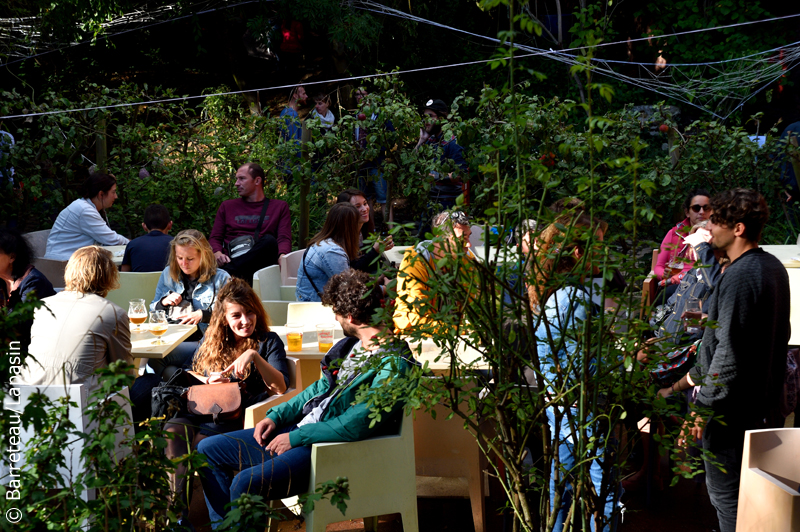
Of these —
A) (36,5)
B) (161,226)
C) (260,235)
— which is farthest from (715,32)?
(36,5)

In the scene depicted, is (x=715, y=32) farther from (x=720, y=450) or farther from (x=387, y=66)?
(x=720, y=450)

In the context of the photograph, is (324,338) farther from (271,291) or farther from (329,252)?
(271,291)

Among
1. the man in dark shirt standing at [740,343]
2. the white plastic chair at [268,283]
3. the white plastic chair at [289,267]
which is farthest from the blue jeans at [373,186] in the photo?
the man in dark shirt standing at [740,343]

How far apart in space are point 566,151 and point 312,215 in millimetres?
6440

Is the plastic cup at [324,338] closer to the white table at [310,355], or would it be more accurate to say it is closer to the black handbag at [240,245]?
the white table at [310,355]

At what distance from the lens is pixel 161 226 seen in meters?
5.19

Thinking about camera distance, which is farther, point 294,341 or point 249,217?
point 249,217

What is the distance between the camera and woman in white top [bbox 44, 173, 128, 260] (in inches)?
223

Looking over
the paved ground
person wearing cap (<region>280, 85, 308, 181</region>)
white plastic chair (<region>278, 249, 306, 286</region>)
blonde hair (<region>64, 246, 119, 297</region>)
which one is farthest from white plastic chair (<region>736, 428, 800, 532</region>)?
person wearing cap (<region>280, 85, 308, 181</region>)

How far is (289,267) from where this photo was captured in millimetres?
5527

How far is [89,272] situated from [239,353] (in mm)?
753


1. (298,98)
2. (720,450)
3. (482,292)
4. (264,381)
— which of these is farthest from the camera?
(298,98)

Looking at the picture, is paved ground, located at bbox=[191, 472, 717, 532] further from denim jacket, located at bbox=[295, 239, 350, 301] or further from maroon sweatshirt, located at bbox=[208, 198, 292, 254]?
A: maroon sweatshirt, located at bbox=[208, 198, 292, 254]

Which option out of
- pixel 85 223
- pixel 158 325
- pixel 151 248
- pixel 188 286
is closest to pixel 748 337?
pixel 158 325
